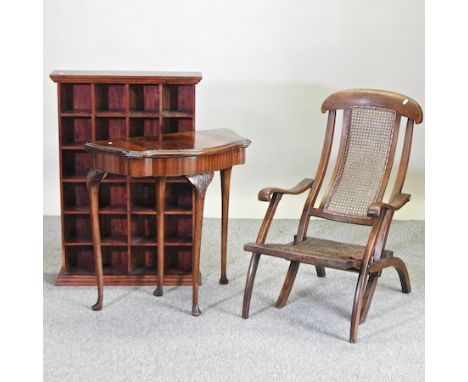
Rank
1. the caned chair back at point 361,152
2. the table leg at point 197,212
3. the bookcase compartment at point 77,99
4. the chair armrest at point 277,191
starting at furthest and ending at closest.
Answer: the bookcase compartment at point 77,99, the caned chair back at point 361,152, the chair armrest at point 277,191, the table leg at point 197,212

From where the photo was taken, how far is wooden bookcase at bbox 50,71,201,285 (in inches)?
188

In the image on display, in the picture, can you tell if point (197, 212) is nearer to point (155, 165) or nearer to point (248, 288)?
point (155, 165)

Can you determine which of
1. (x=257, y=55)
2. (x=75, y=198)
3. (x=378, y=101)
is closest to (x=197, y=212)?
(x=75, y=198)

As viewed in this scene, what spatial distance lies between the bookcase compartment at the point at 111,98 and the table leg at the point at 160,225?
2.00 ft

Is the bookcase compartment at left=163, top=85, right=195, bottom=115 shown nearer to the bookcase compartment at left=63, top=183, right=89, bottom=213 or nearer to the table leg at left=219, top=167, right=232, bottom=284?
the table leg at left=219, top=167, right=232, bottom=284

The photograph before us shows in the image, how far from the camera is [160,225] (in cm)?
461

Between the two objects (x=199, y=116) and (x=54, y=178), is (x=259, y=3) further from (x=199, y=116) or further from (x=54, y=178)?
(x=54, y=178)

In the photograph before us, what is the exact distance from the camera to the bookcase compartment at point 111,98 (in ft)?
15.9

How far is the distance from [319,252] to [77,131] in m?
1.74

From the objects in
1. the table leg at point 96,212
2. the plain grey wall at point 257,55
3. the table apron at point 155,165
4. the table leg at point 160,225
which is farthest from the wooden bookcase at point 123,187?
the plain grey wall at point 257,55

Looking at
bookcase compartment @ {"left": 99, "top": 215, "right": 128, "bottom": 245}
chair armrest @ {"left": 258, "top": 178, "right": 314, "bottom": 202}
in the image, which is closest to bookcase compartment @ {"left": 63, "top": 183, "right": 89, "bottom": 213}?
bookcase compartment @ {"left": 99, "top": 215, "right": 128, "bottom": 245}

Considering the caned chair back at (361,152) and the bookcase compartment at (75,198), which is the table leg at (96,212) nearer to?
the bookcase compartment at (75,198)
